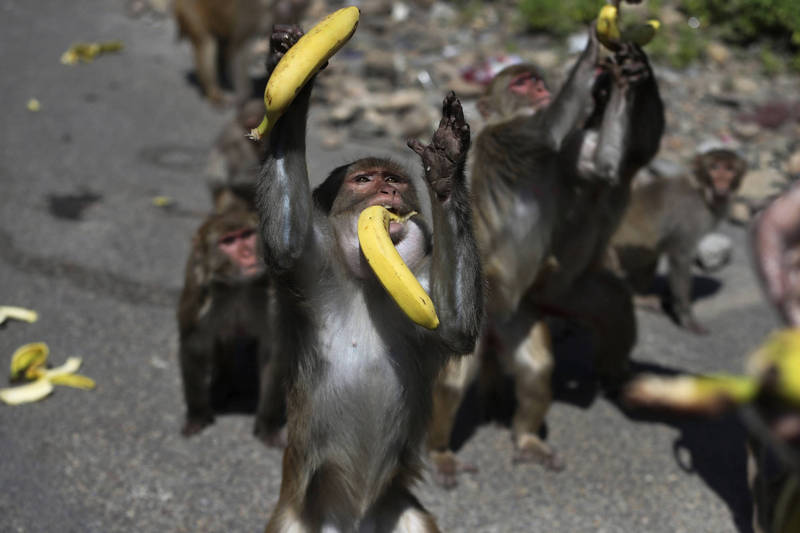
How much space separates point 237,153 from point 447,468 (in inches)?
136

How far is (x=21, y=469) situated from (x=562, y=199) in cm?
327

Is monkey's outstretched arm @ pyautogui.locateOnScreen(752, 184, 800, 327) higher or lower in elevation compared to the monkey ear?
higher

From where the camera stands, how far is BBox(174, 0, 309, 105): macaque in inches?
424

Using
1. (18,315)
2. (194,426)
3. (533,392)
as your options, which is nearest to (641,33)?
(533,392)

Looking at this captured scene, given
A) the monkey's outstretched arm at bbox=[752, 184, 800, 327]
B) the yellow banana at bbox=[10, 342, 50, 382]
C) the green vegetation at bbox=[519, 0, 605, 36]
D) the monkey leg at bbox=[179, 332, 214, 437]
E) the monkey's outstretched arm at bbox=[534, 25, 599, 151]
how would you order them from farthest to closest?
the green vegetation at bbox=[519, 0, 605, 36] → the yellow banana at bbox=[10, 342, 50, 382] → the monkey leg at bbox=[179, 332, 214, 437] → the monkey's outstretched arm at bbox=[534, 25, 599, 151] → the monkey's outstretched arm at bbox=[752, 184, 800, 327]

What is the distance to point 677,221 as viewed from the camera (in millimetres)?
7492

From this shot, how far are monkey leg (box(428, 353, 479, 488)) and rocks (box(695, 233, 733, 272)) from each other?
11.9ft

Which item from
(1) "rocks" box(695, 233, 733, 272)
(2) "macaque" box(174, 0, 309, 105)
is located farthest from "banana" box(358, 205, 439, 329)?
(2) "macaque" box(174, 0, 309, 105)

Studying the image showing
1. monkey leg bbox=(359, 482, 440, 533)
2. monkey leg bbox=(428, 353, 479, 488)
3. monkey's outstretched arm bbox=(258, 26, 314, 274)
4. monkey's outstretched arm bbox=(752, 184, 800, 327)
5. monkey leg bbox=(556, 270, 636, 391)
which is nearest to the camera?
monkey's outstretched arm bbox=(752, 184, 800, 327)

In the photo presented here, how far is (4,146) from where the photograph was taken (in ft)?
30.3

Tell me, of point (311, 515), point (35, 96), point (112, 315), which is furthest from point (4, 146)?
point (311, 515)

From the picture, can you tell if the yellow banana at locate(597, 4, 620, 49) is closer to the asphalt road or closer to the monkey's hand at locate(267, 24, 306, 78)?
the monkey's hand at locate(267, 24, 306, 78)

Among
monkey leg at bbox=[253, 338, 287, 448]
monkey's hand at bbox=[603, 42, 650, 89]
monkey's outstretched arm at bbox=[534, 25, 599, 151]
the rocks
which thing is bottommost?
the rocks

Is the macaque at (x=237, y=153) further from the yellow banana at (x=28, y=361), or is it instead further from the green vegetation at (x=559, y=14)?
the green vegetation at (x=559, y=14)
